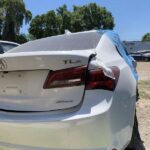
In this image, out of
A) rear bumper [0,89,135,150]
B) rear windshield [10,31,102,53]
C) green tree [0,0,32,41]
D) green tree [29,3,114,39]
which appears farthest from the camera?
green tree [29,3,114,39]

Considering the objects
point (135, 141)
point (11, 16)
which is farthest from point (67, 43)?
point (11, 16)

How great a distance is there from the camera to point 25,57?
3607mm

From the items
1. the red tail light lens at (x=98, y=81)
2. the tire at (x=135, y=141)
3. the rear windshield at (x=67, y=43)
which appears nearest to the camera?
the red tail light lens at (x=98, y=81)

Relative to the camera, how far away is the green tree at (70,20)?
71375mm

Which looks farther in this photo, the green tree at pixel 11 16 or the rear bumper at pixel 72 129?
the green tree at pixel 11 16

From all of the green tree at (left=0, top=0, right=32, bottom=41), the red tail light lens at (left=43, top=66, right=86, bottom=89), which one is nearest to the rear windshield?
the red tail light lens at (left=43, top=66, right=86, bottom=89)

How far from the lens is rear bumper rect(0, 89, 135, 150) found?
3.35 m

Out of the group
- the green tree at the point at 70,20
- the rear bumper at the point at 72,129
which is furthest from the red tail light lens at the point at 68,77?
the green tree at the point at 70,20

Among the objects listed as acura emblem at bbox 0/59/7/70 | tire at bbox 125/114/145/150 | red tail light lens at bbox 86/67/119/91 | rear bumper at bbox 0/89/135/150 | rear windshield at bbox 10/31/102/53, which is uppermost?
rear windshield at bbox 10/31/102/53

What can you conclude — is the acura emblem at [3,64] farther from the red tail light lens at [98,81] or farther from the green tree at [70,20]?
the green tree at [70,20]

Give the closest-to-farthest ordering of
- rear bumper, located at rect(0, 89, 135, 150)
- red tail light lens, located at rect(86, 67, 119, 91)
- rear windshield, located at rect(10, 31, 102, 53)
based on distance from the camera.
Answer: rear bumper, located at rect(0, 89, 135, 150) < red tail light lens, located at rect(86, 67, 119, 91) < rear windshield, located at rect(10, 31, 102, 53)

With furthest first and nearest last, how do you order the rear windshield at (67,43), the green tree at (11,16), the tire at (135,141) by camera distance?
the green tree at (11,16) < the tire at (135,141) < the rear windshield at (67,43)

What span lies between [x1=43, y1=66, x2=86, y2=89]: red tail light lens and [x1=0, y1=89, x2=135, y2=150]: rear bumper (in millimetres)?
161

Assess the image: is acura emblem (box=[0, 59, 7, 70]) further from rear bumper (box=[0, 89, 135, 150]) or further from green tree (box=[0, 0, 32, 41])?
green tree (box=[0, 0, 32, 41])
